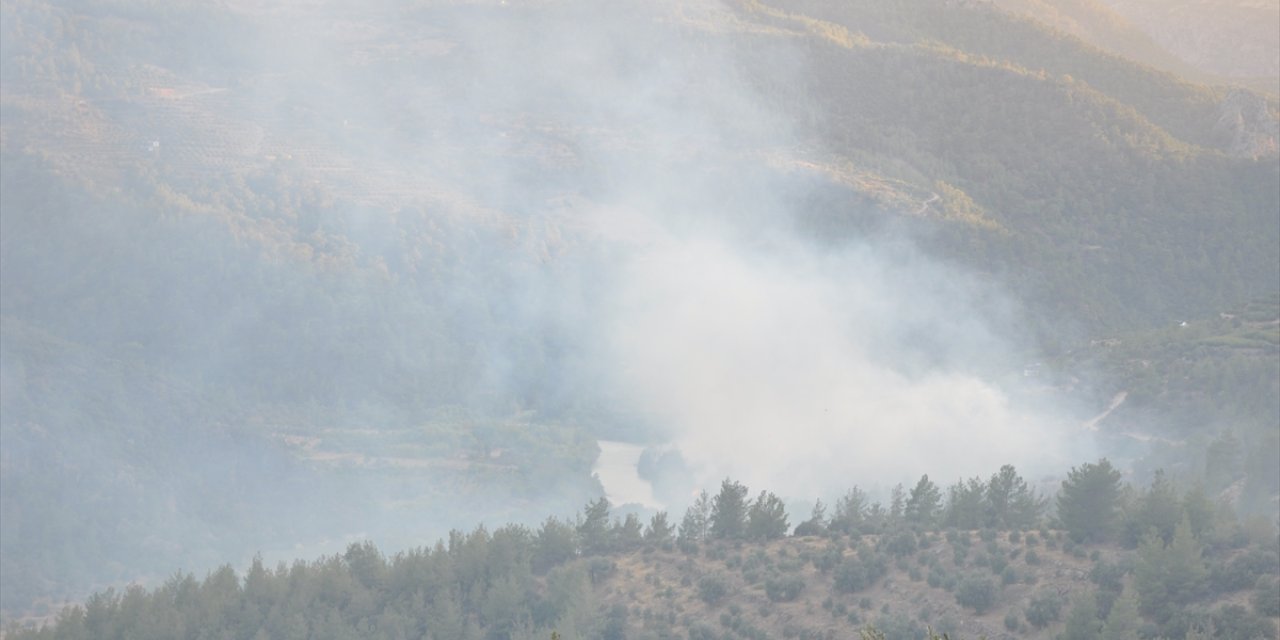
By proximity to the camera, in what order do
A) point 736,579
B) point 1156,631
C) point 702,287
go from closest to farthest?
1. point 1156,631
2. point 736,579
3. point 702,287

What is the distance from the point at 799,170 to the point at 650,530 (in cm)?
2859

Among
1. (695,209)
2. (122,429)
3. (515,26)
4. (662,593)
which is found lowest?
(662,593)

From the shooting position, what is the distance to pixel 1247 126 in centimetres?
5656

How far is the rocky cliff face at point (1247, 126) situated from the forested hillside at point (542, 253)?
0.18 meters

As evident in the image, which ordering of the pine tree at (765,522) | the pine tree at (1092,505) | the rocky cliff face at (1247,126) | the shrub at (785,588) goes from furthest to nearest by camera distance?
1. the rocky cliff face at (1247,126)
2. the pine tree at (765,522)
3. the shrub at (785,588)
4. the pine tree at (1092,505)

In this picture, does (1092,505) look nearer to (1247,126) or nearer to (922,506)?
(922,506)

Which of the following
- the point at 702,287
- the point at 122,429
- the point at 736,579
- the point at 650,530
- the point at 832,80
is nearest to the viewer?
the point at 736,579

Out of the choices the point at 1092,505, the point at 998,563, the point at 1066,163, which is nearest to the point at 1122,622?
the point at 998,563

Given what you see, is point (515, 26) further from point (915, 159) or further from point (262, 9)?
point (915, 159)

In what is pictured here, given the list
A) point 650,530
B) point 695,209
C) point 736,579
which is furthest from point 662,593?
point 695,209

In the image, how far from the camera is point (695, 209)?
2190 inches

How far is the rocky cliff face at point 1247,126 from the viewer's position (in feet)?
183

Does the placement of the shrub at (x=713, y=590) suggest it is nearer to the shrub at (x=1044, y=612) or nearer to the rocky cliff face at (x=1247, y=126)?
the shrub at (x=1044, y=612)

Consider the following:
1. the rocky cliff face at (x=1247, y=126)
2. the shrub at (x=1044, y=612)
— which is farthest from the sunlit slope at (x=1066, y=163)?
the shrub at (x=1044, y=612)
